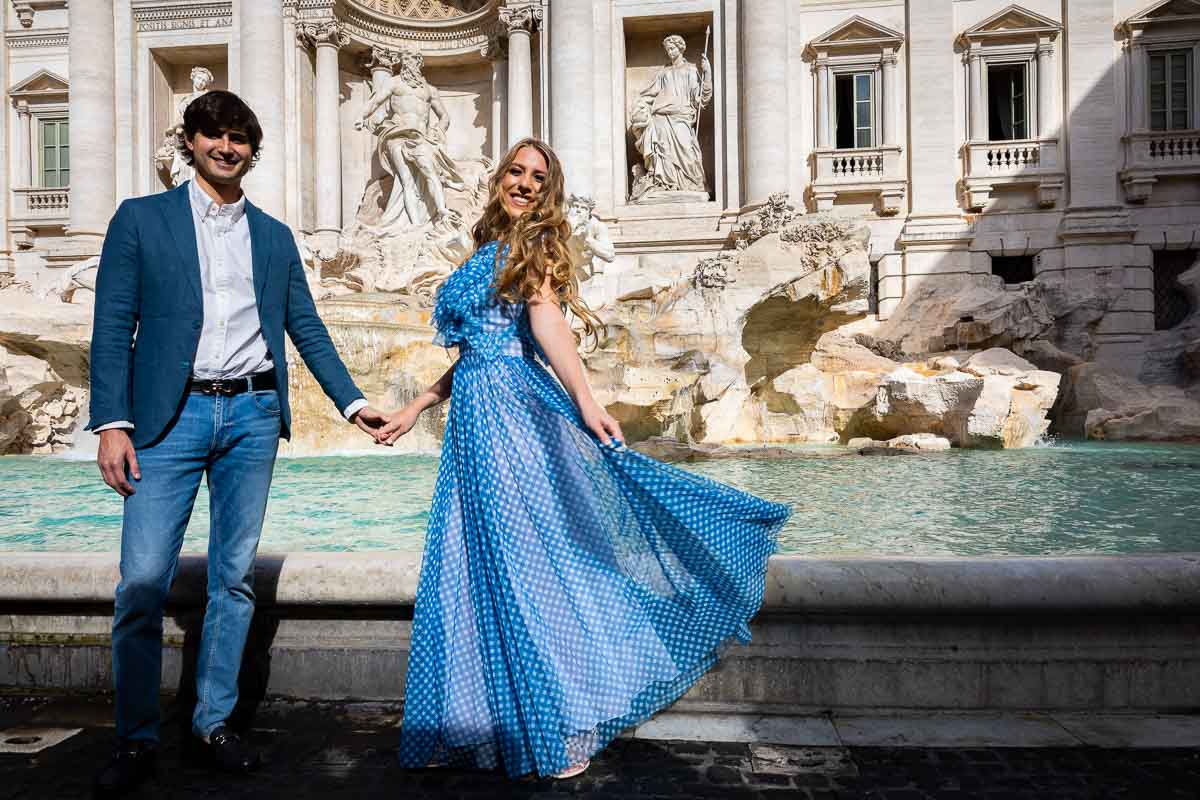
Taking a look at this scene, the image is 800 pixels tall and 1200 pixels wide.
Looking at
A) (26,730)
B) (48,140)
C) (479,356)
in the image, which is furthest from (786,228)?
(48,140)

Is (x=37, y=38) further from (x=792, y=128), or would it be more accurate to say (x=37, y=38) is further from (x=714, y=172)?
(x=792, y=128)

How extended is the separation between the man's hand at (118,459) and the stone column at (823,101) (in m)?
16.2

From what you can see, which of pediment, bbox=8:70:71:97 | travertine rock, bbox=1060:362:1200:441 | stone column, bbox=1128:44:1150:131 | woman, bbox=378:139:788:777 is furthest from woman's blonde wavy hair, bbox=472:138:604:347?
pediment, bbox=8:70:71:97

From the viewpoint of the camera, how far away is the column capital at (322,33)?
1548 cm

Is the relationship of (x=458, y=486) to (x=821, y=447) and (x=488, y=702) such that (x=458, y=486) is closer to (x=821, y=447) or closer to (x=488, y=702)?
(x=488, y=702)

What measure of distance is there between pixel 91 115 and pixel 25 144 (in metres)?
3.67

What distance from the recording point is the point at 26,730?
6.77 ft

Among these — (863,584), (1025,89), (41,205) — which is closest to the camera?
(863,584)

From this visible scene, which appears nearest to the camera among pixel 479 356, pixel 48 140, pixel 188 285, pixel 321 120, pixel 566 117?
pixel 188 285

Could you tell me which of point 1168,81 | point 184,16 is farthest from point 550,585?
point 1168,81

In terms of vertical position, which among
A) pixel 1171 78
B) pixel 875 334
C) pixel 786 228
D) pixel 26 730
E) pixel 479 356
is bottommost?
pixel 26 730

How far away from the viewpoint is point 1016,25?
1545cm

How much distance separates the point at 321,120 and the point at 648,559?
16.4 m

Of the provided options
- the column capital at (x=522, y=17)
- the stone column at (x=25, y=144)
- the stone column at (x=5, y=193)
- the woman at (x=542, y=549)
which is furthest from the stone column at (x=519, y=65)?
the woman at (x=542, y=549)
